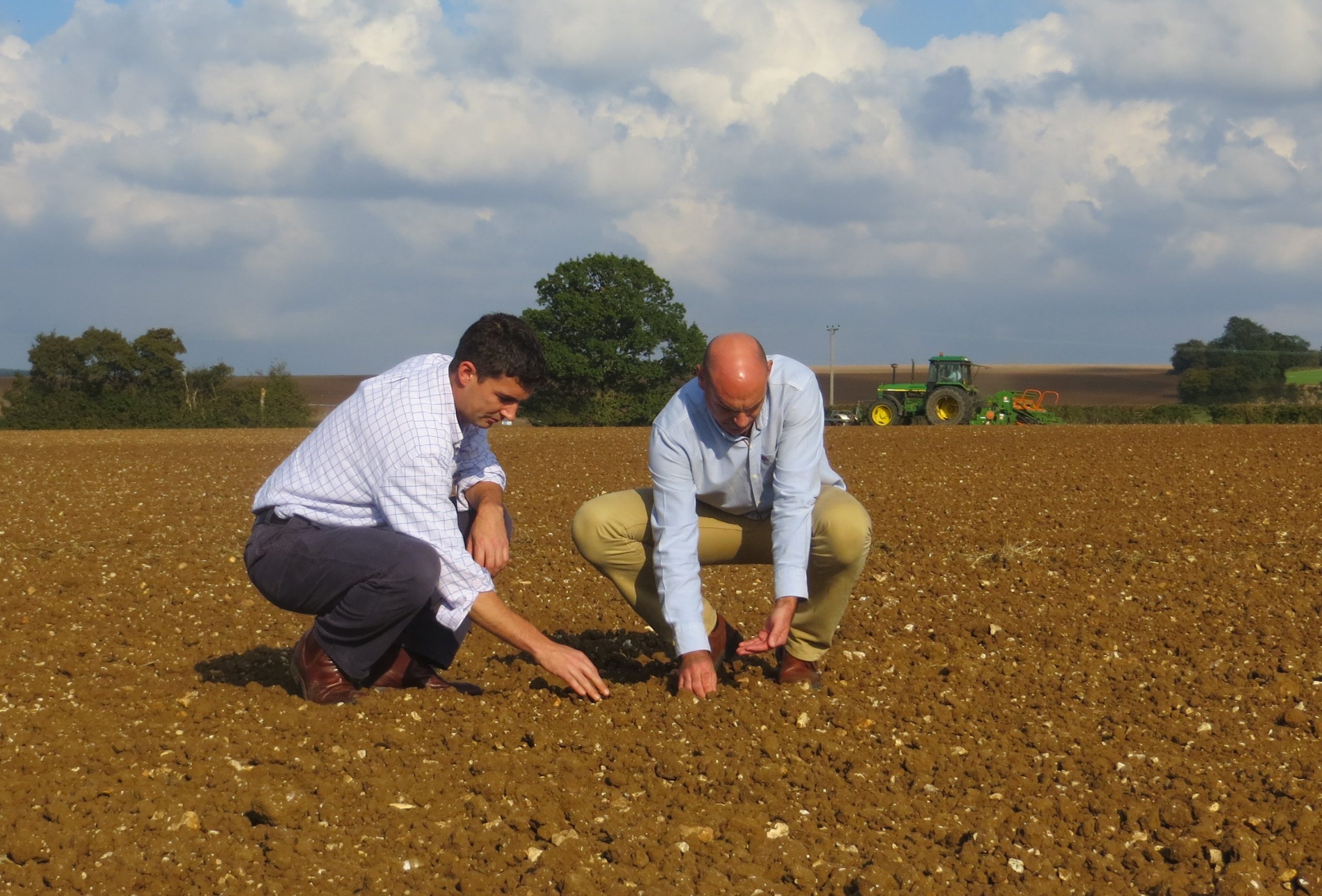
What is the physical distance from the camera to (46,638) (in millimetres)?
5457

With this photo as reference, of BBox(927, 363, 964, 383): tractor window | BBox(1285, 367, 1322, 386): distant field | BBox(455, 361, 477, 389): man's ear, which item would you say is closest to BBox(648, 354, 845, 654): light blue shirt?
BBox(455, 361, 477, 389): man's ear

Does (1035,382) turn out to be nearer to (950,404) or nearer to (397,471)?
(950,404)

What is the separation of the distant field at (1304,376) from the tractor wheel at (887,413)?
30658 millimetres

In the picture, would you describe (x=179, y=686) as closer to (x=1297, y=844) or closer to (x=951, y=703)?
(x=951, y=703)

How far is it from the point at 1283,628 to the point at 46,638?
211 inches

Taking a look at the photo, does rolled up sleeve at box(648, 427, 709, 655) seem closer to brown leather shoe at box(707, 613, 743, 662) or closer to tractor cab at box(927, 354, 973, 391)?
brown leather shoe at box(707, 613, 743, 662)

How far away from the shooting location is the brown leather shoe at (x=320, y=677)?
410cm

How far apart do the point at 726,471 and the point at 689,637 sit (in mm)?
575

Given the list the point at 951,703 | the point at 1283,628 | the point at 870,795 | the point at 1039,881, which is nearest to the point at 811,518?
the point at 951,703

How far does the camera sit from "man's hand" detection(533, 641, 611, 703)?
3.63m

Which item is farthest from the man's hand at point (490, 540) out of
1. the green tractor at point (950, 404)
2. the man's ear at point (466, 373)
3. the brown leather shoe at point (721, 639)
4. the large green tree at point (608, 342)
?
the large green tree at point (608, 342)

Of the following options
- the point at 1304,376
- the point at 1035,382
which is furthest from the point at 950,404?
the point at 1035,382

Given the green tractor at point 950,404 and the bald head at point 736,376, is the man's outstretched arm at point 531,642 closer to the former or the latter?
the bald head at point 736,376

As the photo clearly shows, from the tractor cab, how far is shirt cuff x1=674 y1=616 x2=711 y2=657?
83.9 ft
